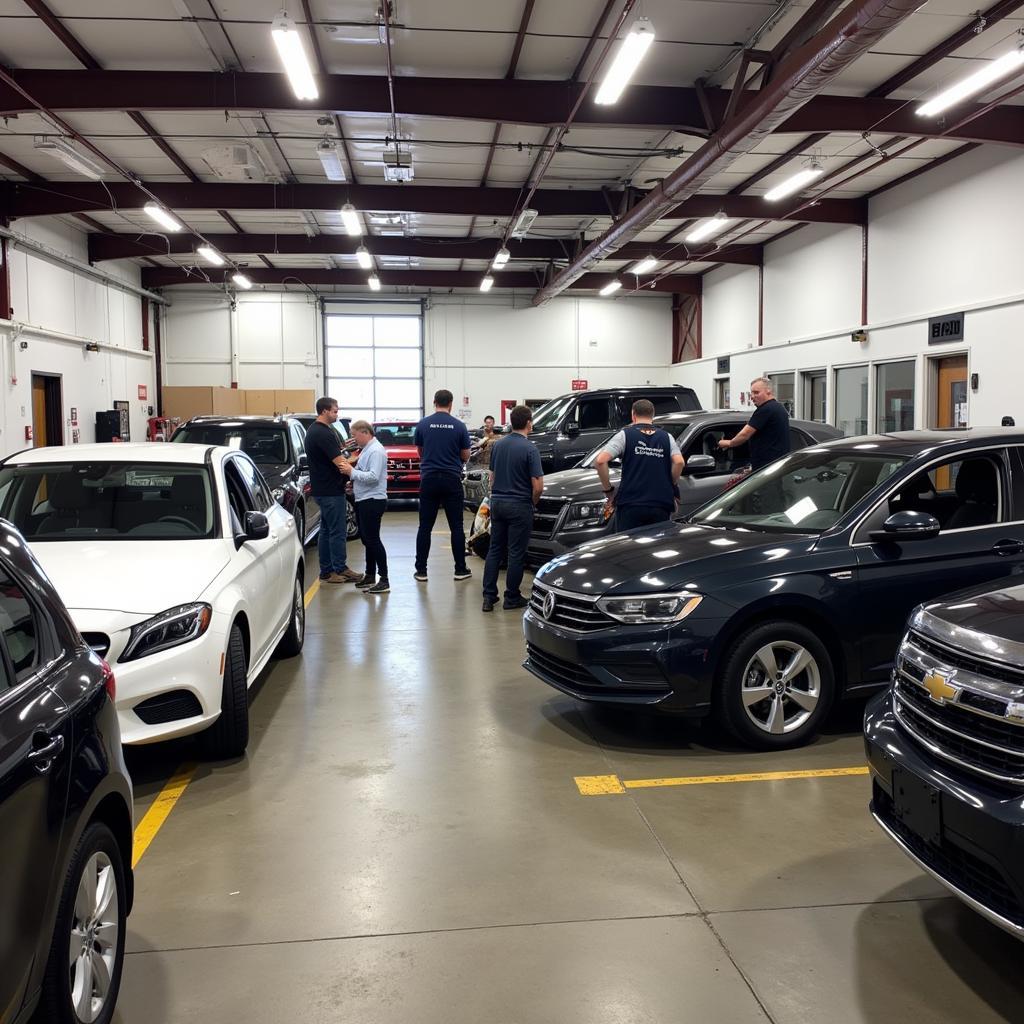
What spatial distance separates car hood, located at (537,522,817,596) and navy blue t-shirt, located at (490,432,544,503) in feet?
8.72

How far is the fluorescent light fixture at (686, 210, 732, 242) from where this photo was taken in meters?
16.8

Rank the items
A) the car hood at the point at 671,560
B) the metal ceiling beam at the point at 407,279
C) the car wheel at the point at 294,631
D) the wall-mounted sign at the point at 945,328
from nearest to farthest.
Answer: the car hood at the point at 671,560 < the car wheel at the point at 294,631 < the wall-mounted sign at the point at 945,328 < the metal ceiling beam at the point at 407,279

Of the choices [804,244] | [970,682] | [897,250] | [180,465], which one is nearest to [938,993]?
[970,682]

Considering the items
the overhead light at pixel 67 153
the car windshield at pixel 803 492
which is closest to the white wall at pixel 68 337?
the overhead light at pixel 67 153

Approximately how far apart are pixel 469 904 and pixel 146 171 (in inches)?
602

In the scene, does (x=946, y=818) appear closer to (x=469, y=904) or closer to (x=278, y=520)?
(x=469, y=904)

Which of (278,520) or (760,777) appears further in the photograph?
(278,520)

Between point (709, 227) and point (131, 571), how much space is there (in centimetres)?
1576

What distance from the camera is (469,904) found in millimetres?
3277

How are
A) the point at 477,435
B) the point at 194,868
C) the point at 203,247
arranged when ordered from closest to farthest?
the point at 194,868
the point at 203,247
the point at 477,435

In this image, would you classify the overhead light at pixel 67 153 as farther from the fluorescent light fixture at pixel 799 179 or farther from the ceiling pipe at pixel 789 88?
the fluorescent light fixture at pixel 799 179

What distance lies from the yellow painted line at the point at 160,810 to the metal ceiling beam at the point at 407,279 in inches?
833

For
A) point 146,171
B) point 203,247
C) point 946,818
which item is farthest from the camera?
point 203,247

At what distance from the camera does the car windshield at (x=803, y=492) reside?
16.6 ft
